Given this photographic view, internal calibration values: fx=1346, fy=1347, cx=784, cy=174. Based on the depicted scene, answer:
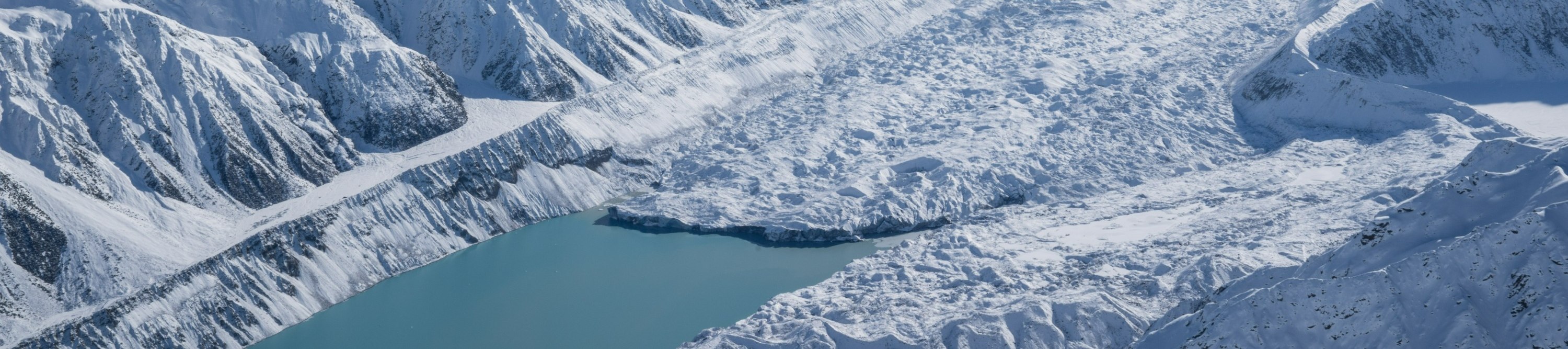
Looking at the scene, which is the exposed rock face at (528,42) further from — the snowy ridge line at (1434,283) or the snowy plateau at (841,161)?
the snowy ridge line at (1434,283)

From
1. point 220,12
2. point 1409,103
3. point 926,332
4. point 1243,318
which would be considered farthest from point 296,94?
point 1409,103

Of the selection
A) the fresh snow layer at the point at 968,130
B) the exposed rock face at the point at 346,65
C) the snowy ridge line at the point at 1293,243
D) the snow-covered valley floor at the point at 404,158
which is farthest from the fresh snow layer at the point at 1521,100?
the exposed rock face at the point at 346,65

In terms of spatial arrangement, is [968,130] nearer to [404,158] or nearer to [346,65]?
[404,158]

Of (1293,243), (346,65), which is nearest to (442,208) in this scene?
(346,65)

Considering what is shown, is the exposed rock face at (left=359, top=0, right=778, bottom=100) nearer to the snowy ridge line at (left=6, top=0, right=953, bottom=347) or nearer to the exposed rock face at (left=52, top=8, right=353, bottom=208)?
the snowy ridge line at (left=6, top=0, right=953, bottom=347)

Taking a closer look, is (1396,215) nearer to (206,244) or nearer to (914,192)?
(914,192)

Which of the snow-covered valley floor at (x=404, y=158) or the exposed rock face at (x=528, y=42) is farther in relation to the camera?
the exposed rock face at (x=528, y=42)
